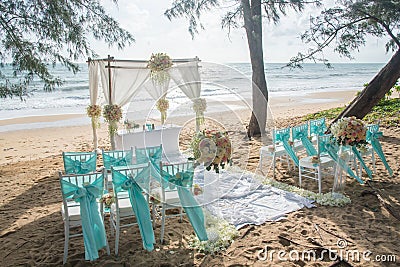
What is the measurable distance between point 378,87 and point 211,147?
633 centimetres

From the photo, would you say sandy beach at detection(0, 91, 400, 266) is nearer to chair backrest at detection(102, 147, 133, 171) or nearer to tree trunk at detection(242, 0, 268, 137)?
chair backrest at detection(102, 147, 133, 171)

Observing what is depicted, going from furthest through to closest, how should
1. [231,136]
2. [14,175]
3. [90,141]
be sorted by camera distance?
[90,141] < [14,175] < [231,136]

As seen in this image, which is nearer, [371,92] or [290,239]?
[290,239]

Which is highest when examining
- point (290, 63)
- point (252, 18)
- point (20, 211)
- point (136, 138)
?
point (252, 18)

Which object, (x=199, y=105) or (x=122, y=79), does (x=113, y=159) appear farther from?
(x=122, y=79)

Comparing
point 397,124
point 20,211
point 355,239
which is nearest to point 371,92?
point 397,124

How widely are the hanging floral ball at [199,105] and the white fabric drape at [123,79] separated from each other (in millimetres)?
3446

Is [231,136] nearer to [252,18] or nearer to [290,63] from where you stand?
[290,63]

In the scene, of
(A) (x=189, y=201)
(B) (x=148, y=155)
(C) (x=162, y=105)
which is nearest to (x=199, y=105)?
(B) (x=148, y=155)

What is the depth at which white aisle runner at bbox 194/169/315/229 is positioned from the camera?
4.05 meters

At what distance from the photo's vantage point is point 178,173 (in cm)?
351

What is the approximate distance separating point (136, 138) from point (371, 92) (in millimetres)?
5605

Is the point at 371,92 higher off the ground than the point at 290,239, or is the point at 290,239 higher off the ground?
the point at 371,92

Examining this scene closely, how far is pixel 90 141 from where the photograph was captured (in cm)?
985
